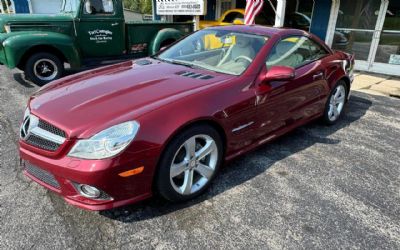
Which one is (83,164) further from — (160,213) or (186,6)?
(186,6)

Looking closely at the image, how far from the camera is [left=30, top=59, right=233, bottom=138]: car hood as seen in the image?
2.31m

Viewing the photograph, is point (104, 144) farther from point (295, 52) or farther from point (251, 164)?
point (295, 52)

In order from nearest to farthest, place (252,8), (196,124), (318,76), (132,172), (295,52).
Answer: (132,172) → (196,124) → (295,52) → (318,76) → (252,8)

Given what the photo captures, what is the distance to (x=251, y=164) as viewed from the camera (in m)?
3.41

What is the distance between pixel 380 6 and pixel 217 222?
308 inches

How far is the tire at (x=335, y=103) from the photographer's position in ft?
14.5

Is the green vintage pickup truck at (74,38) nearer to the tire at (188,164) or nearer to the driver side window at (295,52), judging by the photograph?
the driver side window at (295,52)

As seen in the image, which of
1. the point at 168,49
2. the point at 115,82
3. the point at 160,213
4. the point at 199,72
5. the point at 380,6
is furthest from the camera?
the point at 380,6

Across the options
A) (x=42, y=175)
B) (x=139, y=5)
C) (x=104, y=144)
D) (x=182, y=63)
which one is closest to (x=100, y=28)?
(x=182, y=63)

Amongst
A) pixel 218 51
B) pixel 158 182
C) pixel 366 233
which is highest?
pixel 218 51

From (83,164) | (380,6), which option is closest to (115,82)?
(83,164)

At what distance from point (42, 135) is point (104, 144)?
0.57 metres

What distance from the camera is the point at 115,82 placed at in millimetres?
2953

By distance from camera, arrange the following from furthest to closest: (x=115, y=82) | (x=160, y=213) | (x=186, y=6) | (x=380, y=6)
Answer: (x=186, y=6), (x=380, y=6), (x=115, y=82), (x=160, y=213)
